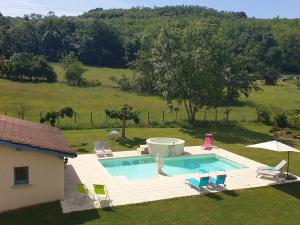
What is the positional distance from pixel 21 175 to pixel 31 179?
0.45 m

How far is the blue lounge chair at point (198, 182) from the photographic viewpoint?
1839 centimetres

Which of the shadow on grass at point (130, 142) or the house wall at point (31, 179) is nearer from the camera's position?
the house wall at point (31, 179)

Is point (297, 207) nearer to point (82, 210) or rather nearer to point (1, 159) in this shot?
point (82, 210)

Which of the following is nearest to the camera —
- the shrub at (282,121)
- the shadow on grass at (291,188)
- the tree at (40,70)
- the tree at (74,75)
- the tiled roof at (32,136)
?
the tiled roof at (32,136)

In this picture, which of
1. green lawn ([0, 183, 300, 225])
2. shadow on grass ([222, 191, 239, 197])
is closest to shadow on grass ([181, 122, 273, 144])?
shadow on grass ([222, 191, 239, 197])

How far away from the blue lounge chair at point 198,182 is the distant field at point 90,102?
1610cm

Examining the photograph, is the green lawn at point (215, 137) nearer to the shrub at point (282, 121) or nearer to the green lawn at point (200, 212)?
the shrub at point (282, 121)

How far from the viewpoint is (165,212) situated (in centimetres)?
1587

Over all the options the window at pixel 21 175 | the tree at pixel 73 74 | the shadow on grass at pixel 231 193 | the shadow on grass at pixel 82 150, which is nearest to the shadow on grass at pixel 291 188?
the shadow on grass at pixel 231 193

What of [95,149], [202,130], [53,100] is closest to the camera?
[95,149]

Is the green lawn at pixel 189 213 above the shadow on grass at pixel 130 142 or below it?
below

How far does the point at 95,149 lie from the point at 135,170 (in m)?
3.56

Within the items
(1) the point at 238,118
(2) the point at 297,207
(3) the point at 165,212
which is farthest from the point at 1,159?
(1) the point at 238,118

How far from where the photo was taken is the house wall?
50.2ft
